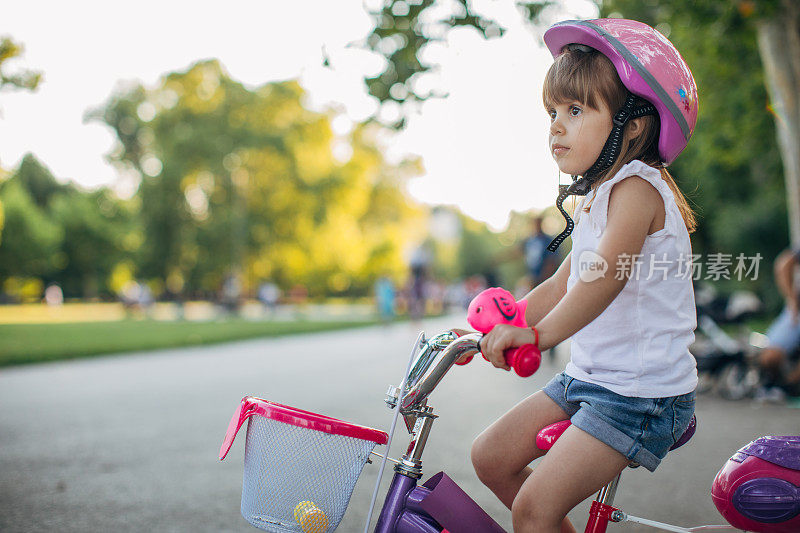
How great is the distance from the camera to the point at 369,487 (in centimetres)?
434

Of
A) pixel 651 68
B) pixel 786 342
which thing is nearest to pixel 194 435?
pixel 651 68

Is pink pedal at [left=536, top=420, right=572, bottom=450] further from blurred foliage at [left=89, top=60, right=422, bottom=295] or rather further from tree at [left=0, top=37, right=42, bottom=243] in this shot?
blurred foliage at [left=89, top=60, right=422, bottom=295]

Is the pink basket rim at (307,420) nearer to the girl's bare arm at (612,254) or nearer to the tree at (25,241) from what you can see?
the girl's bare arm at (612,254)


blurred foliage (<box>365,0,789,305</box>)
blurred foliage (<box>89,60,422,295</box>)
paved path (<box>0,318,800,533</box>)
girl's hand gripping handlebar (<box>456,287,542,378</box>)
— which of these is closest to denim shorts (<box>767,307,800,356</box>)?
paved path (<box>0,318,800,533</box>)

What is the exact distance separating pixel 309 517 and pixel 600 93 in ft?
4.33

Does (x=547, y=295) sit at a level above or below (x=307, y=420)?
above

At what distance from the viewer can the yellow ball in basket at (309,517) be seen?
1.82 m

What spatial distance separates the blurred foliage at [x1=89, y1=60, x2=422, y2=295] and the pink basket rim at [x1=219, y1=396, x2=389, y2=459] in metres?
39.0

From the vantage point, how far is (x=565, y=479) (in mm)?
1822

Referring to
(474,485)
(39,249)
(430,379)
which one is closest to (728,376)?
(474,485)

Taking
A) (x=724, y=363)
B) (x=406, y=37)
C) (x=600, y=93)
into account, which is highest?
(x=406, y=37)

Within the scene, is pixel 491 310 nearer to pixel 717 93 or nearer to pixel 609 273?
pixel 609 273

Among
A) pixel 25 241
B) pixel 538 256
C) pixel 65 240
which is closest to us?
pixel 538 256

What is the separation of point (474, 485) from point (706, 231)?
28.5 metres
